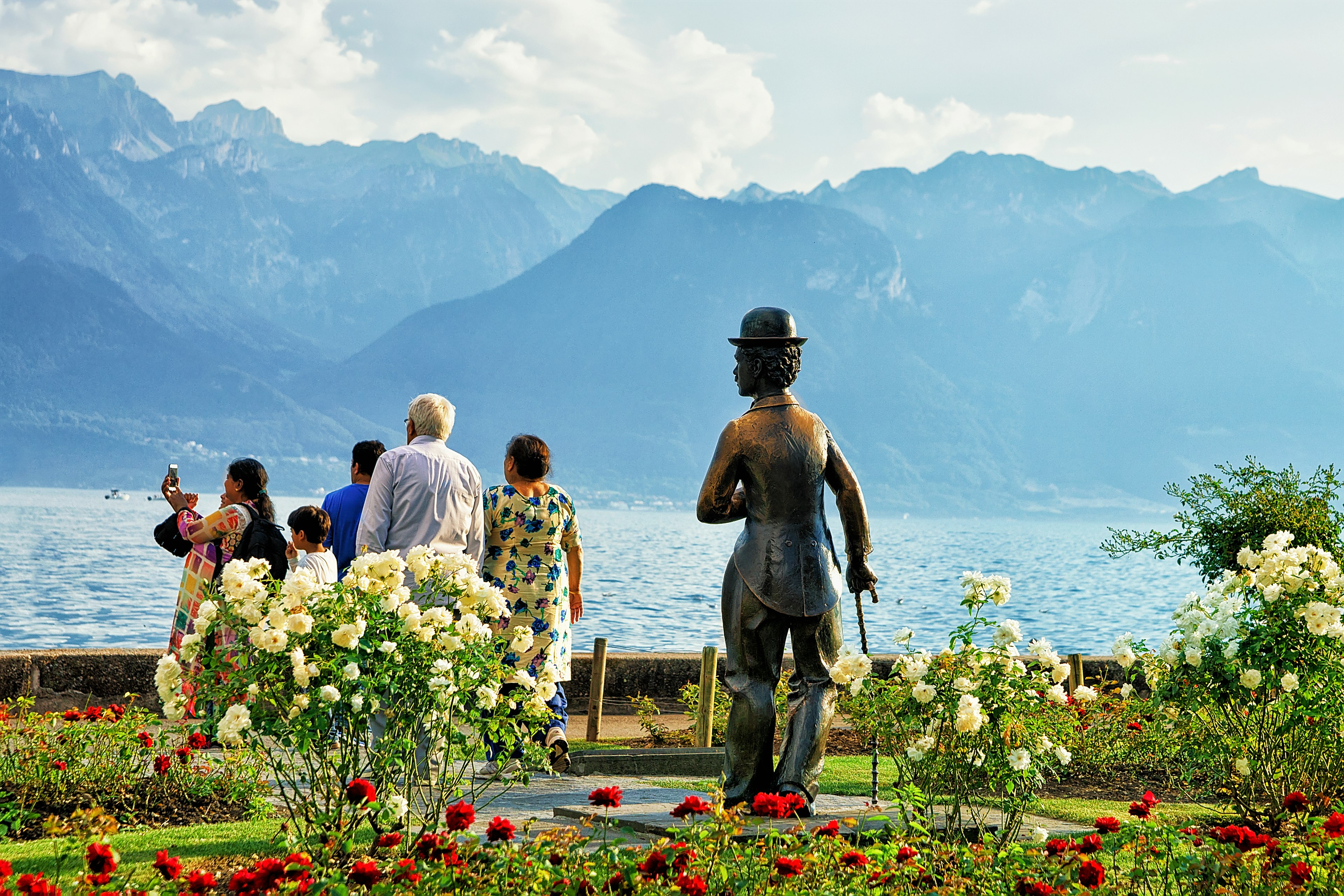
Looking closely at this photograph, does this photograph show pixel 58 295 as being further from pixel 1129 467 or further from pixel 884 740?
pixel 884 740

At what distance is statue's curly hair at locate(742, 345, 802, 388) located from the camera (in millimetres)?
5473

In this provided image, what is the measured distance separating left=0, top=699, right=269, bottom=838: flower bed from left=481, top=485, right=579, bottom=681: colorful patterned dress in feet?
5.42

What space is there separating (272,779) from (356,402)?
18986 cm

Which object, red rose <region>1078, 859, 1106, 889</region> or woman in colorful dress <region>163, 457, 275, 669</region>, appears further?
woman in colorful dress <region>163, 457, 275, 669</region>

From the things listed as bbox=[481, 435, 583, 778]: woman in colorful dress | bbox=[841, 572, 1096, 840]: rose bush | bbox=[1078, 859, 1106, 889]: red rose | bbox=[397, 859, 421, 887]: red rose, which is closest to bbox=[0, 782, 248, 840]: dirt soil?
bbox=[481, 435, 583, 778]: woman in colorful dress

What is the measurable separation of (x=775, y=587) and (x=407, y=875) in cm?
210

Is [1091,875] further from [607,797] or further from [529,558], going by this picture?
[529,558]

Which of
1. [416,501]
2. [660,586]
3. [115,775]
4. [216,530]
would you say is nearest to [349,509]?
[216,530]

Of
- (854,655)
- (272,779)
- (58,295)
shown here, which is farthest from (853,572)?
(58,295)

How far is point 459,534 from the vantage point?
661cm

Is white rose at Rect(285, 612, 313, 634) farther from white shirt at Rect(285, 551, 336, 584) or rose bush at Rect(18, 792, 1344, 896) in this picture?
white shirt at Rect(285, 551, 336, 584)

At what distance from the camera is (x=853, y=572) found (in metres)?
5.50

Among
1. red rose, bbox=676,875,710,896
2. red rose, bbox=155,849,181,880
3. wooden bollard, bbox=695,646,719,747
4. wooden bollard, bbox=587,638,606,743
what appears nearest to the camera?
red rose, bbox=155,849,181,880

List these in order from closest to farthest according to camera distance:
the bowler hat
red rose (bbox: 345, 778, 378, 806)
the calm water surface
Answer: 1. red rose (bbox: 345, 778, 378, 806)
2. the bowler hat
3. the calm water surface
